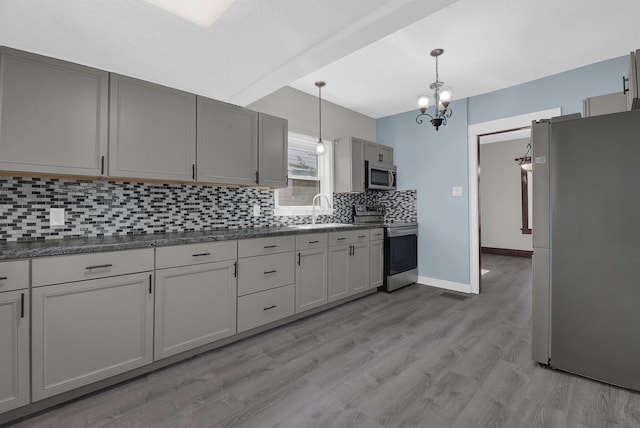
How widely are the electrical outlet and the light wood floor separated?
1178 mm

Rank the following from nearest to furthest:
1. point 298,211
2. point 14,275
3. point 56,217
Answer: point 14,275 < point 56,217 < point 298,211

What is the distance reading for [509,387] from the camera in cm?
186

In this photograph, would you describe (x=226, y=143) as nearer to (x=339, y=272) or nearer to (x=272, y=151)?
(x=272, y=151)

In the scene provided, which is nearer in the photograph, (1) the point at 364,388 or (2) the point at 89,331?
(2) the point at 89,331

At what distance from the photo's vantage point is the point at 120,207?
2336 mm

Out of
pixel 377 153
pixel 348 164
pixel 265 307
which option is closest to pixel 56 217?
pixel 265 307

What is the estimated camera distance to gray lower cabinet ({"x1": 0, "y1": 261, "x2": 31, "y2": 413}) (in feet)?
4.87

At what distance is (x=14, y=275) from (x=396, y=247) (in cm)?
367

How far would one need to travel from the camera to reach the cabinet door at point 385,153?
453 centimetres

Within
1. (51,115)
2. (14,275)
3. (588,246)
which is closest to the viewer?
(14,275)

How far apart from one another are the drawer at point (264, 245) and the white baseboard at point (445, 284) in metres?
2.55

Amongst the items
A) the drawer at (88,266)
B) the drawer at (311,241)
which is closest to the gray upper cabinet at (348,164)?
the drawer at (311,241)

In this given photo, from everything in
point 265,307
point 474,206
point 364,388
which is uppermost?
point 474,206

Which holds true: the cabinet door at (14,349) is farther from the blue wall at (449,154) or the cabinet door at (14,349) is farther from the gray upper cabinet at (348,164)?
the blue wall at (449,154)
